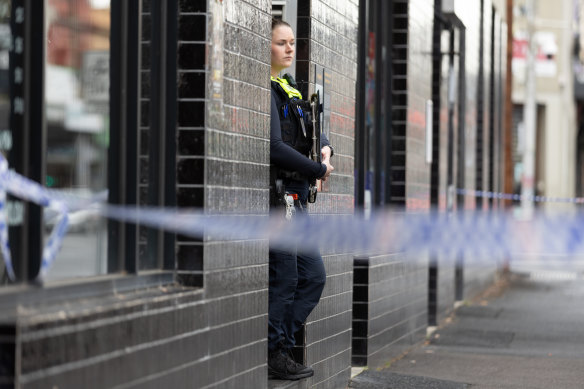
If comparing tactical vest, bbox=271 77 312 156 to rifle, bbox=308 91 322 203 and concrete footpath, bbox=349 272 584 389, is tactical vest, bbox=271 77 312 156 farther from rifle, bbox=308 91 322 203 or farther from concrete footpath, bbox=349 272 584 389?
concrete footpath, bbox=349 272 584 389

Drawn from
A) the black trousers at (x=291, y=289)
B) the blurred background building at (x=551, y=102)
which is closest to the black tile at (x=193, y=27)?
the black trousers at (x=291, y=289)

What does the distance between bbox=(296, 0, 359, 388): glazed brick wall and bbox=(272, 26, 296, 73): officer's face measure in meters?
0.79

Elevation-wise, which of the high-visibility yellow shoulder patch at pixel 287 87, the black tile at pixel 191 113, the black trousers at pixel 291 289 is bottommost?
the black trousers at pixel 291 289

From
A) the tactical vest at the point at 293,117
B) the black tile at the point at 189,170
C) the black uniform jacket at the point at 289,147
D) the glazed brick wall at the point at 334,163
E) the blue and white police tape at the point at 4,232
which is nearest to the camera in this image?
the blue and white police tape at the point at 4,232

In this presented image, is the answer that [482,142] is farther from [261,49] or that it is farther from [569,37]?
[569,37]

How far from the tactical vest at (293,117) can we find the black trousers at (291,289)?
37cm

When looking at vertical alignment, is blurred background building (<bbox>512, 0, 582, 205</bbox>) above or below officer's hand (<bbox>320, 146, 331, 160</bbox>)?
above

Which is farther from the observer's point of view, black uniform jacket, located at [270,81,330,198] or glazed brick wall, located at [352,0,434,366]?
glazed brick wall, located at [352,0,434,366]

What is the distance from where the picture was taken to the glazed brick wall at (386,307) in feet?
30.5

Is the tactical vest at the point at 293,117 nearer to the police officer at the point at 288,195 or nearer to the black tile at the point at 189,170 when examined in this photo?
the police officer at the point at 288,195

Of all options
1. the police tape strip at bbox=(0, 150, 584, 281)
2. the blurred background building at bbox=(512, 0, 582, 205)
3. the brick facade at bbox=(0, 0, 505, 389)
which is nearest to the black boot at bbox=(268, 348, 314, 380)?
the brick facade at bbox=(0, 0, 505, 389)

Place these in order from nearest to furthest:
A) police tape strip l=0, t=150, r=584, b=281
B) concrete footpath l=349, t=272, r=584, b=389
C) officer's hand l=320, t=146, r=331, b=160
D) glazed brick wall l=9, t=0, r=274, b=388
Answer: glazed brick wall l=9, t=0, r=274, b=388 < police tape strip l=0, t=150, r=584, b=281 < officer's hand l=320, t=146, r=331, b=160 < concrete footpath l=349, t=272, r=584, b=389

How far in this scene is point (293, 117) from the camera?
6.88m

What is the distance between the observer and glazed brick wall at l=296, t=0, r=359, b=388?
7719mm
